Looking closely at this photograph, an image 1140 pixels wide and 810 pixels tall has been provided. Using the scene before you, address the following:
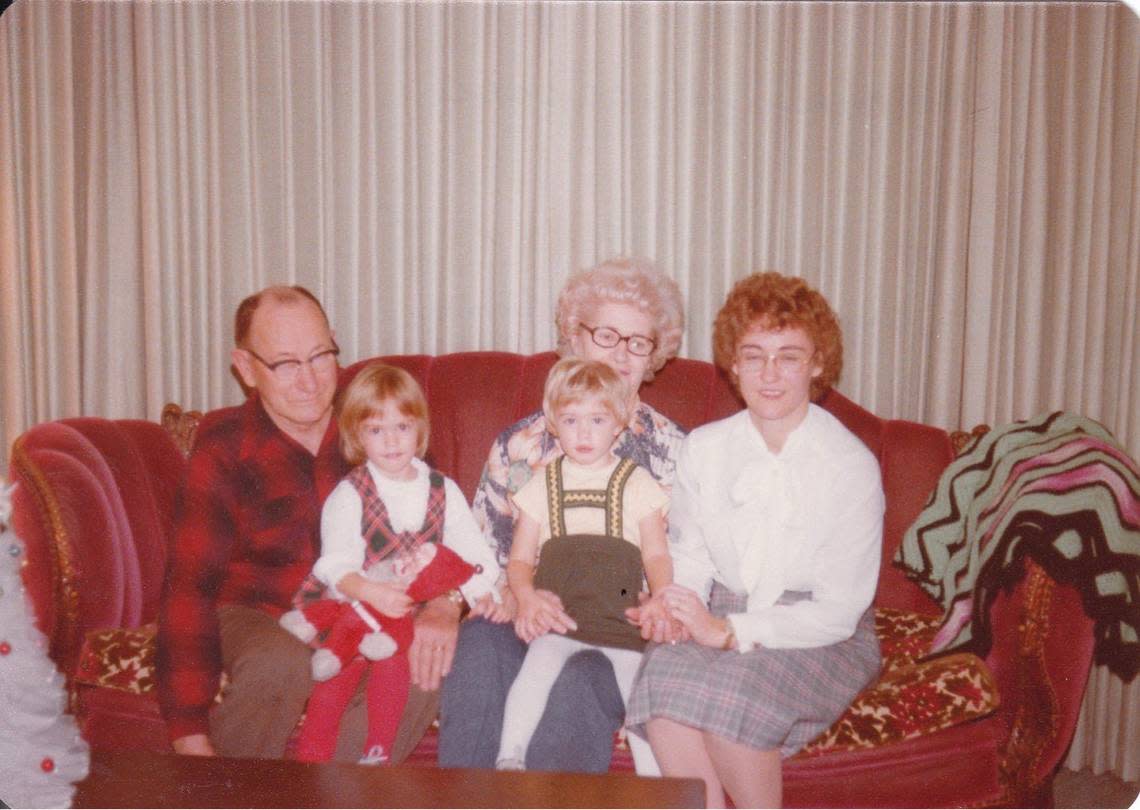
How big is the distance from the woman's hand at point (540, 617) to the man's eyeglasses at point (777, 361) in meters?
0.72

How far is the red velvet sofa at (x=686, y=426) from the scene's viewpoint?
2.00 metres

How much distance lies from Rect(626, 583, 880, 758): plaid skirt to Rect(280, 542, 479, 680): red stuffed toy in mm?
542

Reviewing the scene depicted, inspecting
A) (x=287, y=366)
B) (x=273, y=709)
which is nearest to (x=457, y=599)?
(x=273, y=709)

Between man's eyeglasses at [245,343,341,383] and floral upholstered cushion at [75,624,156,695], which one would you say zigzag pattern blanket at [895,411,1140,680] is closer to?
man's eyeglasses at [245,343,341,383]

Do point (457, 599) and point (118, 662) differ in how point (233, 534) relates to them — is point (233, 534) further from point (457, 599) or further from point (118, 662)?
point (457, 599)

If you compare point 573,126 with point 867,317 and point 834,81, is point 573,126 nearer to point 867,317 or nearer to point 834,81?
point 834,81

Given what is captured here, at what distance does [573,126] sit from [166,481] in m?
1.71

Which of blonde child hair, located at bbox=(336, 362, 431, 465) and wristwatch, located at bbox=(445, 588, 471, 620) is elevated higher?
blonde child hair, located at bbox=(336, 362, 431, 465)

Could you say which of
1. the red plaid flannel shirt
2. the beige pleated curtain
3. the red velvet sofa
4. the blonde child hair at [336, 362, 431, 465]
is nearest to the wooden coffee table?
the red plaid flannel shirt

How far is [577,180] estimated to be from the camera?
3.05 m

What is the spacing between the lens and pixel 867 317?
3.05 meters

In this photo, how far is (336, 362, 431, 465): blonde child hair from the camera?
222cm

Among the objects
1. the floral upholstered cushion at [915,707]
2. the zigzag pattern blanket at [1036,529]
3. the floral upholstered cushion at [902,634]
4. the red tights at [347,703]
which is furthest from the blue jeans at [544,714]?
the zigzag pattern blanket at [1036,529]


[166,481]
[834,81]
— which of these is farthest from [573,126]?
[166,481]
